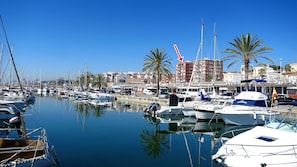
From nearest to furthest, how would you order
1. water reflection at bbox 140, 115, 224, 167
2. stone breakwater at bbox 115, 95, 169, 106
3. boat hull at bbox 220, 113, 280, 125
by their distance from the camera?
water reflection at bbox 140, 115, 224, 167 → boat hull at bbox 220, 113, 280, 125 → stone breakwater at bbox 115, 95, 169, 106

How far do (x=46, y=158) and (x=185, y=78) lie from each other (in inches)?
6273

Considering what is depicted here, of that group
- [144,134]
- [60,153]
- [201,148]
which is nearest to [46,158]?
[60,153]

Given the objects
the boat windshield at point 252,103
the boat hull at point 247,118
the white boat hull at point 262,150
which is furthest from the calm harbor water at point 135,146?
the boat windshield at point 252,103

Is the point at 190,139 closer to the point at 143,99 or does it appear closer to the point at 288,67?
the point at 143,99

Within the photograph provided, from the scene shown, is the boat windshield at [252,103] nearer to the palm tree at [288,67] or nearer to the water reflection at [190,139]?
the water reflection at [190,139]

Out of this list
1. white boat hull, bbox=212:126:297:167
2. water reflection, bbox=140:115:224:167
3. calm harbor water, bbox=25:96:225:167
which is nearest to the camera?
white boat hull, bbox=212:126:297:167

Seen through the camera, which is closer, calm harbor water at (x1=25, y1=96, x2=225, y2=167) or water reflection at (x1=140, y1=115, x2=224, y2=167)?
calm harbor water at (x1=25, y1=96, x2=225, y2=167)

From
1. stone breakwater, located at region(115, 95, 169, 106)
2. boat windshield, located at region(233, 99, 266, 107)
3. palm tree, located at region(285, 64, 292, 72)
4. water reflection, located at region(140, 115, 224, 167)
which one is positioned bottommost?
water reflection, located at region(140, 115, 224, 167)

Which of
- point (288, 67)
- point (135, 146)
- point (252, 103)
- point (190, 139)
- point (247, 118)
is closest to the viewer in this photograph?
point (135, 146)

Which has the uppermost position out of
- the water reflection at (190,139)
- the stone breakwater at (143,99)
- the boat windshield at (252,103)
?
the boat windshield at (252,103)

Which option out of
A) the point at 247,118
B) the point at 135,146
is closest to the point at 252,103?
the point at 247,118

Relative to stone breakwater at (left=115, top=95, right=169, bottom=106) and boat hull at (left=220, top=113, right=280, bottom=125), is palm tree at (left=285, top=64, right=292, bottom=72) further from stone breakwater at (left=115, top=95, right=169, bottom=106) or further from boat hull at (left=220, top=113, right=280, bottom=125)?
boat hull at (left=220, top=113, right=280, bottom=125)

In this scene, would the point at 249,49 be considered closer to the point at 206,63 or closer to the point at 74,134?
the point at 74,134

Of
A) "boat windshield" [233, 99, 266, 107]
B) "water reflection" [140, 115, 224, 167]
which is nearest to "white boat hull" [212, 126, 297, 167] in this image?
"water reflection" [140, 115, 224, 167]
